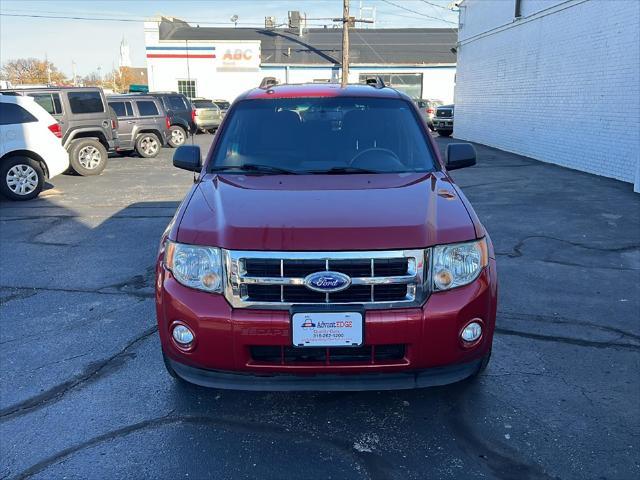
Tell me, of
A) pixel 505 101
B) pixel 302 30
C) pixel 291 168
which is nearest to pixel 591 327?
pixel 291 168

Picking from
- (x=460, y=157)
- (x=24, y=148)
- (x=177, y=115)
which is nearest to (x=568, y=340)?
(x=460, y=157)

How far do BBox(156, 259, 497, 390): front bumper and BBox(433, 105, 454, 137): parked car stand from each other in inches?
974

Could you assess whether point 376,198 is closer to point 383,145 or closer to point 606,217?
point 383,145

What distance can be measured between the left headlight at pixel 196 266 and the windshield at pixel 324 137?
116cm

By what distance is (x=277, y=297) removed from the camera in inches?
103

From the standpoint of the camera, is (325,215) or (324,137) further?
(324,137)

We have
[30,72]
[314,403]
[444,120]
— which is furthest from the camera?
[30,72]

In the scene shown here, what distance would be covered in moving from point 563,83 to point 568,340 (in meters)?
12.3

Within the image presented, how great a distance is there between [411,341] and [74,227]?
6661 mm

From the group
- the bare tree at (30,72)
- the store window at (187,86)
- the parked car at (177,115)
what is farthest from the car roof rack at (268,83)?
the bare tree at (30,72)

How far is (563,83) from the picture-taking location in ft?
46.8

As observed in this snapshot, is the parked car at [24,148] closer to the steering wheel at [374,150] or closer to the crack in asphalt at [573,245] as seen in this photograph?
the steering wheel at [374,150]

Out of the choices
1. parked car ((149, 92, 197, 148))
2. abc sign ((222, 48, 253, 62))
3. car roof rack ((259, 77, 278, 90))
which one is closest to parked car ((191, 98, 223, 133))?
parked car ((149, 92, 197, 148))

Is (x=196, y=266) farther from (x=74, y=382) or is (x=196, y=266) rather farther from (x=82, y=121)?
(x=82, y=121)
